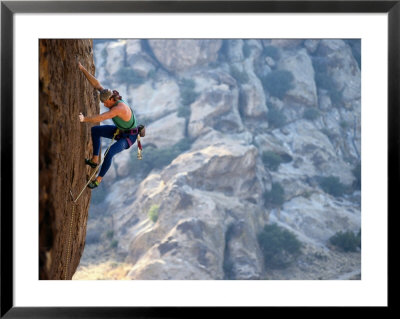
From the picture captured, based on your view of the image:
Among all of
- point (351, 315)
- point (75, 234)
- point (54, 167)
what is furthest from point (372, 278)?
point (75, 234)

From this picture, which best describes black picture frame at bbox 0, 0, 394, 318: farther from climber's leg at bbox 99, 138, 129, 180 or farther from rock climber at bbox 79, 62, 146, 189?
climber's leg at bbox 99, 138, 129, 180

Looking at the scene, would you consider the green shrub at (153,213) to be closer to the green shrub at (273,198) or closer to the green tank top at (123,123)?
the green shrub at (273,198)

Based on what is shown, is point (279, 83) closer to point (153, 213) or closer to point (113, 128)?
point (153, 213)

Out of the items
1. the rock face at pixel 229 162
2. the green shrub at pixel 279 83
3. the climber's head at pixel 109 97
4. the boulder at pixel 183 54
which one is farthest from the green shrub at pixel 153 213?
the climber's head at pixel 109 97

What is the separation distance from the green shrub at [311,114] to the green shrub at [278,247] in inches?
629

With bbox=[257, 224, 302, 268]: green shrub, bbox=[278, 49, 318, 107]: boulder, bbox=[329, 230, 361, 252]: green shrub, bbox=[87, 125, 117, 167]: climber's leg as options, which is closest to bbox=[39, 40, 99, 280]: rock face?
bbox=[87, 125, 117, 167]: climber's leg

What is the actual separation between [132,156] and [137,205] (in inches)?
290

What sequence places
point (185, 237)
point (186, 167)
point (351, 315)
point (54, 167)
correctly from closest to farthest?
point (351, 315)
point (54, 167)
point (185, 237)
point (186, 167)

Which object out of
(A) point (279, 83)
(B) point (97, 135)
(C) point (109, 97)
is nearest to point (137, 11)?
(C) point (109, 97)

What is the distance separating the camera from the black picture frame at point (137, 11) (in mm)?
5988

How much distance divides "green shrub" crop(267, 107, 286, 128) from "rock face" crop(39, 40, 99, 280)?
56708 mm

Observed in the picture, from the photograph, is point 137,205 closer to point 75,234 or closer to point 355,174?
point 355,174

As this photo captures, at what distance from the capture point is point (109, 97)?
9.48m

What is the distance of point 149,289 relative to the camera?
6.23 metres
